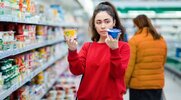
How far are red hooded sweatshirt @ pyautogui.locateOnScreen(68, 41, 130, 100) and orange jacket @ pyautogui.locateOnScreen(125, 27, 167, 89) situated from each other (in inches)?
68.3

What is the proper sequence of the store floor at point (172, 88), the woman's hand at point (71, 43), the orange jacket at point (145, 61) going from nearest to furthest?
the woman's hand at point (71, 43)
the orange jacket at point (145, 61)
the store floor at point (172, 88)

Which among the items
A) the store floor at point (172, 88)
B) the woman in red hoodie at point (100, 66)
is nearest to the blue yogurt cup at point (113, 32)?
the woman in red hoodie at point (100, 66)

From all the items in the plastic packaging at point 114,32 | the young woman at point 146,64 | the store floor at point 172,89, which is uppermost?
the plastic packaging at point 114,32

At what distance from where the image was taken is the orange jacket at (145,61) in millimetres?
4441

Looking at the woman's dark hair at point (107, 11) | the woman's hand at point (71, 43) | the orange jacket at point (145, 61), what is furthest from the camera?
the orange jacket at point (145, 61)

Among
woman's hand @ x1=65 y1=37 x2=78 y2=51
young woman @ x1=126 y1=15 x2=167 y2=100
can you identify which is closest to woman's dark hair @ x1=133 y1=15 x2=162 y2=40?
young woman @ x1=126 y1=15 x2=167 y2=100

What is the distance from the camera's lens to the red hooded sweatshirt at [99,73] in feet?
8.69

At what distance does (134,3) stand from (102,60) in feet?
31.4

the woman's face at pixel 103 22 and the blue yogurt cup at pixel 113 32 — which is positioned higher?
the woman's face at pixel 103 22

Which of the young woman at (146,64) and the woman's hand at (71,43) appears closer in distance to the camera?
the woman's hand at (71,43)

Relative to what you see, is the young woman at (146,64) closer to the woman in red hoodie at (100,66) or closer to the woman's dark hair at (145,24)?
the woman's dark hair at (145,24)

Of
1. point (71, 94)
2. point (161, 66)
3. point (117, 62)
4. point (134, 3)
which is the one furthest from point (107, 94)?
point (134, 3)

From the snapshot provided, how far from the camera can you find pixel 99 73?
8.73ft

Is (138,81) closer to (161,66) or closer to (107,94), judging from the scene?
(161,66)
